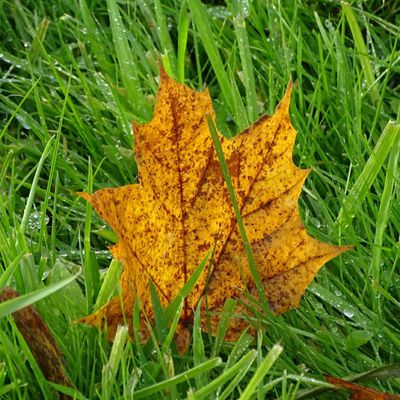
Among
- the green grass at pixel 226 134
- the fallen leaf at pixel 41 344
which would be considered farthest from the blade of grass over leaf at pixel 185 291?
the fallen leaf at pixel 41 344

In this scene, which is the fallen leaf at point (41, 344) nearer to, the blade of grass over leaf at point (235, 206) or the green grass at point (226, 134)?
the green grass at point (226, 134)

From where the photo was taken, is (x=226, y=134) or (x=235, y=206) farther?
(x=226, y=134)

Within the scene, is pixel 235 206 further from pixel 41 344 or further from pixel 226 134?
pixel 226 134

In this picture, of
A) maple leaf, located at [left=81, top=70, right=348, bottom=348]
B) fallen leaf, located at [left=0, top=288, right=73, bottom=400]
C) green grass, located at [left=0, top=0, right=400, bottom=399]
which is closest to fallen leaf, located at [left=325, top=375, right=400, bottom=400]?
green grass, located at [left=0, top=0, right=400, bottom=399]

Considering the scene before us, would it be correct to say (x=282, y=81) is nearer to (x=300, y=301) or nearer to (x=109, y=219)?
(x=300, y=301)

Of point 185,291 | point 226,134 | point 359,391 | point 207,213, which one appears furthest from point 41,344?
point 226,134

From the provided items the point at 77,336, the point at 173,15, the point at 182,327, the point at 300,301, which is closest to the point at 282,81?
the point at 173,15
